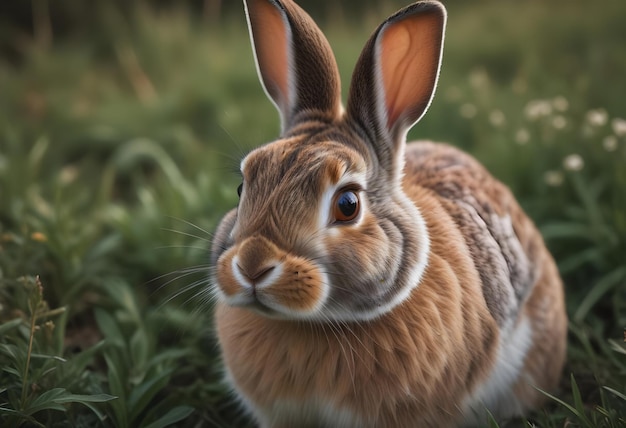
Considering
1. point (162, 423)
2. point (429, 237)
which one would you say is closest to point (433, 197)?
point (429, 237)

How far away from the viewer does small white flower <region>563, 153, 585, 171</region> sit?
420 centimetres

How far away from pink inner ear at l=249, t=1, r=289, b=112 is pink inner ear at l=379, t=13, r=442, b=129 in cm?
42

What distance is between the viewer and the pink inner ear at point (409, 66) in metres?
2.69

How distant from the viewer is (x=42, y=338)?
3.23 m

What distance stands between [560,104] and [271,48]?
8.12 feet

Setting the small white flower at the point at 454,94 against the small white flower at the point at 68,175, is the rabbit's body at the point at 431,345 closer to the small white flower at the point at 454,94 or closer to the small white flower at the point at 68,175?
the small white flower at the point at 68,175

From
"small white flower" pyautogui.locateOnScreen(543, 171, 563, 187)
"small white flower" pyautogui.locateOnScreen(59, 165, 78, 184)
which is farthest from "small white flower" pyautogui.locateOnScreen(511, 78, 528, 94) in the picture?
"small white flower" pyautogui.locateOnScreen(59, 165, 78, 184)

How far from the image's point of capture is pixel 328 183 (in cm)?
248

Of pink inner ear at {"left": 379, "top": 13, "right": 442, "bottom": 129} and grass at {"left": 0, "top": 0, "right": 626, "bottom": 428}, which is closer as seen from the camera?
pink inner ear at {"left": 379, "top": 13, "right": 442, "bottom": 129}

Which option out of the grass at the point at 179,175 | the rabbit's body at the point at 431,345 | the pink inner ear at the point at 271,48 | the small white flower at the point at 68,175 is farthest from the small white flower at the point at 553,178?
the small white flower at the point at 68,175

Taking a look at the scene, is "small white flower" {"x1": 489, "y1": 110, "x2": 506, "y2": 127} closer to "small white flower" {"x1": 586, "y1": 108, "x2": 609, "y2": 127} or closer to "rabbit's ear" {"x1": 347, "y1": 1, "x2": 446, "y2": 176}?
"small white flower" {"x1": 586, "y1": 108, "x2": 609, "y2": 127}

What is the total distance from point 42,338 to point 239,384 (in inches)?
37.3

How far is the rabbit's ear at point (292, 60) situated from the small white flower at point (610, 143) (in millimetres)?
2121

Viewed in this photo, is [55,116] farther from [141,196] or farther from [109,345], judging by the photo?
[109,345]
